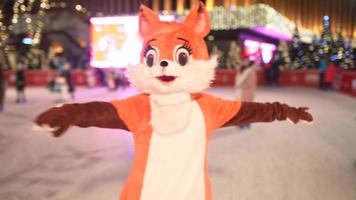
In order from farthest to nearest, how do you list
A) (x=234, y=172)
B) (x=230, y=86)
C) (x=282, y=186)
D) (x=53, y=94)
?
(x=230, y=86) → (x=53, y=94) → (x=234, y=172) → (x=282, y=186)

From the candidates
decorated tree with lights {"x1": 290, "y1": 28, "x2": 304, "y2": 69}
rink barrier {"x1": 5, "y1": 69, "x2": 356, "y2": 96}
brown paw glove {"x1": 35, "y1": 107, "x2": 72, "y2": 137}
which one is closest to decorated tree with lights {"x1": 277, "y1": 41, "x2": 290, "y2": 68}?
decorated tree with lights {"x1": 290, "y1": 28, "x2": 304, "y2": 69}

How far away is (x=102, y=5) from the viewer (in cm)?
2967

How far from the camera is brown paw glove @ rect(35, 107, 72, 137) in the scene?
2.14 meters

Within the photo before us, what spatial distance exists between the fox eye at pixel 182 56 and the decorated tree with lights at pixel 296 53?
785 inches

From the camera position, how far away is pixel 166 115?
94.3 inches

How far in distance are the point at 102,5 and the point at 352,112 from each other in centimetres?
2218

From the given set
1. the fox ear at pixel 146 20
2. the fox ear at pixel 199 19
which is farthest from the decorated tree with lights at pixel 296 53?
the fox ear at pixel 146 20

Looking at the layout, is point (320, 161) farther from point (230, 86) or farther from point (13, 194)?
point (230, 86)

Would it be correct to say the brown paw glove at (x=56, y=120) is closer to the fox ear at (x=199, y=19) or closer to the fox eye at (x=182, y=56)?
the fox eye at (x=182, y=56)

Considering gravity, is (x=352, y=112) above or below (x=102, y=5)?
below

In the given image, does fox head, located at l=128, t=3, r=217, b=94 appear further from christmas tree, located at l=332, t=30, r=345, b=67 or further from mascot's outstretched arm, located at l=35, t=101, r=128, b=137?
christmas tree, located at l=332, t=30, r=345, b=67

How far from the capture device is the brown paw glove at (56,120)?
7.04ft

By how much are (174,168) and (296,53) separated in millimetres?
21185

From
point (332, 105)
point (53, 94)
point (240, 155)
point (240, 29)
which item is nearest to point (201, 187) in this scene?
point (240, 155)
